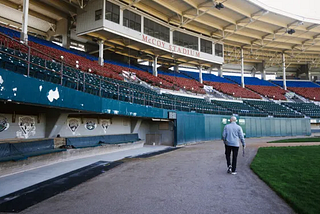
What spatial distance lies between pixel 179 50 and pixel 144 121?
15503mm

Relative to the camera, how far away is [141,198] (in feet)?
13.3

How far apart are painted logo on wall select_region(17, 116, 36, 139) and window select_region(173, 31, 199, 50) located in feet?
76.2

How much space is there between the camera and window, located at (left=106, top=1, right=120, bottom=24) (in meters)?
21.5

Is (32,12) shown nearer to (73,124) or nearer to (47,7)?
(47,7)

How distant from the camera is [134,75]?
25.2 metres

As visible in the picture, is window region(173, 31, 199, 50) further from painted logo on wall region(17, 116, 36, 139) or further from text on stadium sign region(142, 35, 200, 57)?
painted logo on wall region(17, 116, 36, 139)

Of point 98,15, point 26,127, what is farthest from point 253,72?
point 26,127

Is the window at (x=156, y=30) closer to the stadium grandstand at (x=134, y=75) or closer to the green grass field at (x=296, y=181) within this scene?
the stadium grandstand at (x=134, y=75)

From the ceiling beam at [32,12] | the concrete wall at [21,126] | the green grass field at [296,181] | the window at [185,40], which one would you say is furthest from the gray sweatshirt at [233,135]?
the window at [185,40]

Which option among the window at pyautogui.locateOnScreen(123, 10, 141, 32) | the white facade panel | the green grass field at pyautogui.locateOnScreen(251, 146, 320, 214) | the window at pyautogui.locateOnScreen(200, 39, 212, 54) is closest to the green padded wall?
the green grass field at pyautogui.locateOnScreen(251, 146, 320, 214)

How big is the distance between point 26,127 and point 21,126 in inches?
8.6

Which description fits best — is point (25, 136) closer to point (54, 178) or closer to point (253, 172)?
point (54, 178)

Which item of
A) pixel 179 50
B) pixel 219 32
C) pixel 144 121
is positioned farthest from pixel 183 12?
pixel 144 121

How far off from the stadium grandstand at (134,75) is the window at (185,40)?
14 cm
